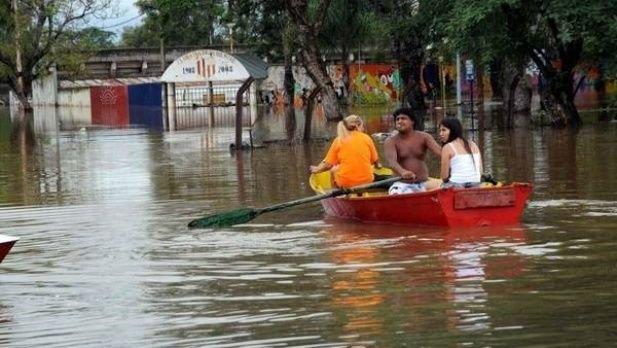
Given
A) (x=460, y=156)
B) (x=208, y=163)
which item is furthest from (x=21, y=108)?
(x=460, y=156)

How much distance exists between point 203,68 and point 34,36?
21982mm

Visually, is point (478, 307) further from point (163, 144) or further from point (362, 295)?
point (163, 144)

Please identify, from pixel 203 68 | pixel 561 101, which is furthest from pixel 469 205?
pixel 203 68

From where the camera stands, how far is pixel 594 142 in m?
26.1

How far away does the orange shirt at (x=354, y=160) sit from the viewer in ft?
49.0

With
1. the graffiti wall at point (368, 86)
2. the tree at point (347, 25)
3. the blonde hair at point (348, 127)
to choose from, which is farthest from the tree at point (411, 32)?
the blonde hair at point (348, 127)

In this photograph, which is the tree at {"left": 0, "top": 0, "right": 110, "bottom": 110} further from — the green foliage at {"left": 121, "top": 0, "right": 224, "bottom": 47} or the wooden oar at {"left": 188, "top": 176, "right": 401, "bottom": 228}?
the wooden oar at {"left": 188, "top": 176, "right": 401, "bottom": 228}

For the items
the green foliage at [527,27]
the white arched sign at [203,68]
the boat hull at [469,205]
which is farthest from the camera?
the white arched sign at [203,68]

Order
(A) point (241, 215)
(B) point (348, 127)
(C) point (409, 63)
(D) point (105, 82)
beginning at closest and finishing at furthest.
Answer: (A) point (241, 215) → (B) point (348, 127) → (C) point (409, 63) → (D) point (105, 82)

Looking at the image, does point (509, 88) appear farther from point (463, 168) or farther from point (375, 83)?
point (375, 83)

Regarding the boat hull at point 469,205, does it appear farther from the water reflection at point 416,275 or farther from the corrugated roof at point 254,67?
the corrugated roof at point 254,67

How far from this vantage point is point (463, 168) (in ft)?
43.6

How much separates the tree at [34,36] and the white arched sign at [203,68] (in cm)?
1698

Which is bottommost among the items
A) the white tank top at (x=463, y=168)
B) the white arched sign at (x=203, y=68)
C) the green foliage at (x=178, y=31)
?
the white tank top at (x=463, y=168)
